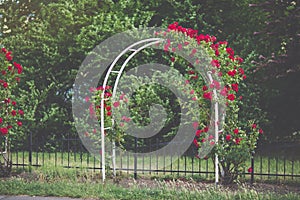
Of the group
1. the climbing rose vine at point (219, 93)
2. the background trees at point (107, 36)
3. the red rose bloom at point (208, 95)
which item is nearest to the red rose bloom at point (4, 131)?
the climbing rose vine at point (219, 93)

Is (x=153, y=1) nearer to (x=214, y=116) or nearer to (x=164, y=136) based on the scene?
(x=164, y=136)

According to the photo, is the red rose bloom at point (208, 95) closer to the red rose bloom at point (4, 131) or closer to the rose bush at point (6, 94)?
the rose bush at point (6, 94)

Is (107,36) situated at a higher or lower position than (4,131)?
higher

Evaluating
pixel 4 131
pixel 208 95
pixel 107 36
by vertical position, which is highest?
pixel 107 36

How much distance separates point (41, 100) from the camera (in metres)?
13.4

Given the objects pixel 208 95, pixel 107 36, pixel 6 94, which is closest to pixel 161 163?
pixel 107 36

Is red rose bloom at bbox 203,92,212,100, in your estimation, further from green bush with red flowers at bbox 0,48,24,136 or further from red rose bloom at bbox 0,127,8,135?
red rose bloom at bbox 0,127,8,135

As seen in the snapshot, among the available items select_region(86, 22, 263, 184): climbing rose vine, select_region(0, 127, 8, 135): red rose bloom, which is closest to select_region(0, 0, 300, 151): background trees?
select_region(0, 127, 8, 135): red rose bloom

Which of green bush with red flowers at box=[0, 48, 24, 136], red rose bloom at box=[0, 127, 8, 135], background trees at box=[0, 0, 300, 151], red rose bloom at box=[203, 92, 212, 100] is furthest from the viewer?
background trees at box=[0, 0, 300, 151]

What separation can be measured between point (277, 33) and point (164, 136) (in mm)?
4065

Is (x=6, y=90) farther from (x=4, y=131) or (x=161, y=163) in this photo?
(x=161, y=163)

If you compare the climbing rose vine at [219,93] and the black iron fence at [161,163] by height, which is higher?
the climbing rose vine at [219,93]

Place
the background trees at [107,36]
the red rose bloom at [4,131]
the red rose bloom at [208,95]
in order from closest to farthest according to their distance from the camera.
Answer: the red rose bloom at [208,95]
the red rose bloom at [4,131]
the background trees at [107,36]

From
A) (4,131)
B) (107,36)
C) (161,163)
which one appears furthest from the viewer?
(107,36)
